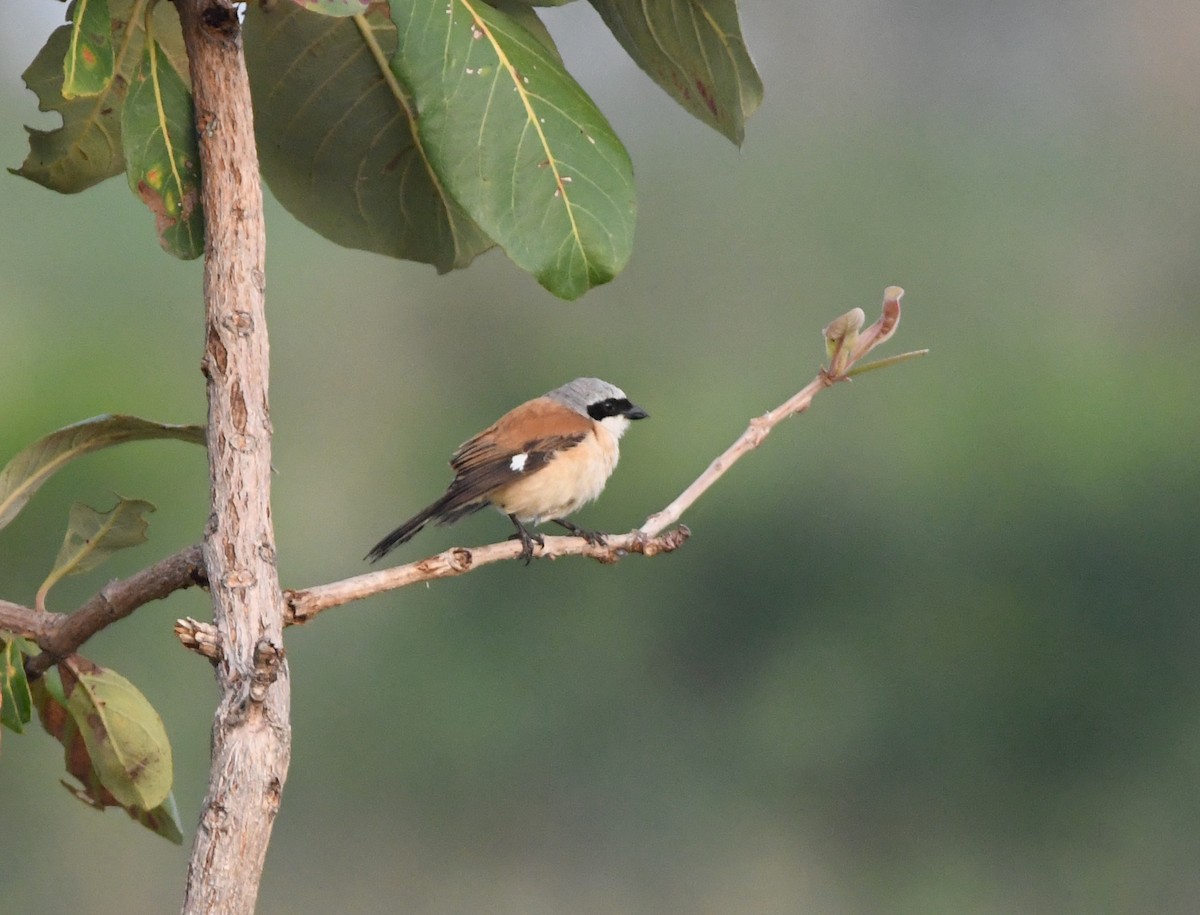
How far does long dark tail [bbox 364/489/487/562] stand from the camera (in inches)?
55.0

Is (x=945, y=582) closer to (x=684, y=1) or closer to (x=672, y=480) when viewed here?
(x=672, y=480)

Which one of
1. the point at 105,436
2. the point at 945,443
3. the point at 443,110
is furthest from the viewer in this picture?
the point at 945,443

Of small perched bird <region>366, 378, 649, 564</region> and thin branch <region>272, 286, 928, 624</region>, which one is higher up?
thin branch <region>272, 286, 928, 624</region>

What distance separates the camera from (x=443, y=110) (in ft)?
2.77

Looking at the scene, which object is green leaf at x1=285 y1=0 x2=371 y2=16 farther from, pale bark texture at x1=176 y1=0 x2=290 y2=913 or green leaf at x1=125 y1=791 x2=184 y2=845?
green leaf at x1=125 y1=791 x2=184 y2=845

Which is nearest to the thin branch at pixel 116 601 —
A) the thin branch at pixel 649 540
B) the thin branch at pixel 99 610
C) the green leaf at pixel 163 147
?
the thin branch at pixel 99 610

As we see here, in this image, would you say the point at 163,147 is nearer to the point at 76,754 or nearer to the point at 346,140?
the point at 346,140

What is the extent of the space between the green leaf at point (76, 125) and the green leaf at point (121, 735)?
1.26 feet

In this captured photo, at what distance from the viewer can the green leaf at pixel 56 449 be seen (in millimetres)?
930

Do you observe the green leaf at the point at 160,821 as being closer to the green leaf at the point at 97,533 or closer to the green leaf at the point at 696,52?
the green leaf at the point at 97,533

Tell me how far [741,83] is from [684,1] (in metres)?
0.08

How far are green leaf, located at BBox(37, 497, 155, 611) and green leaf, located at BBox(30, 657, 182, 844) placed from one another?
2.7 inches

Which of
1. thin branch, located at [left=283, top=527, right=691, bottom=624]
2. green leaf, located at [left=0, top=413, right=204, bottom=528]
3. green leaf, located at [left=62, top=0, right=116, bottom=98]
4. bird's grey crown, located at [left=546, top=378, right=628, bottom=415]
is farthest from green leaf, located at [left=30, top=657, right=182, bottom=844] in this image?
bird's grey crown, located at [left=546, top=378, right=628, bottom=415]

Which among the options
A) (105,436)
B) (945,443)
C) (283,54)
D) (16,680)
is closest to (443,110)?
(283,54)
